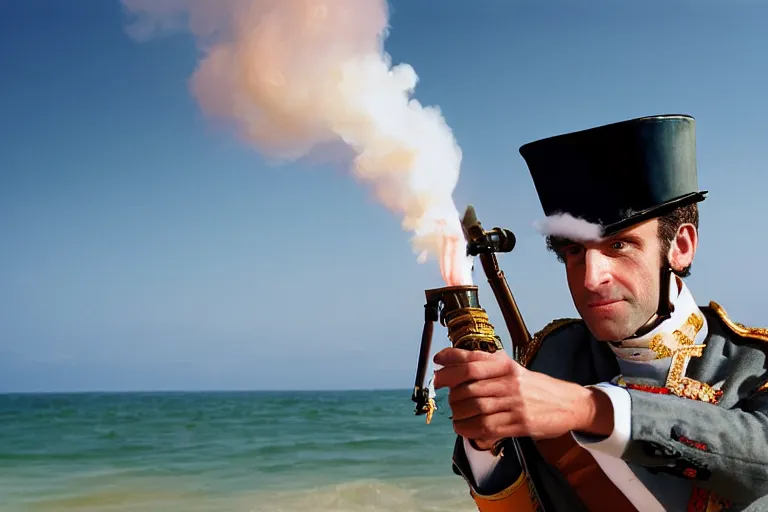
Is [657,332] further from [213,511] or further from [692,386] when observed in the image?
[213,511]

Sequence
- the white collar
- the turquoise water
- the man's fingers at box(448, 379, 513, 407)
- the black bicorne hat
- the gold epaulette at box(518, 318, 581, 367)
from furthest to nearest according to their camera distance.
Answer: the turquoise water < the gold epaulette at box(518, 318, 581, 367) < the white collar < the black bicorne hat < the man's fingers at box(448, 379, 513, 407)

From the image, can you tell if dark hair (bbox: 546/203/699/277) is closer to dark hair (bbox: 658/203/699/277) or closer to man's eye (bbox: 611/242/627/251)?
dark hair (bbox: 658/203/699/277)

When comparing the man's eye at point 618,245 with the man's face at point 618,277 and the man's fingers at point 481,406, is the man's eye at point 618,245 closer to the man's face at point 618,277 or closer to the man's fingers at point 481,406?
the man's face at point 618,277

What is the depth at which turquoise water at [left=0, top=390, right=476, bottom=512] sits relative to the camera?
42.2ft

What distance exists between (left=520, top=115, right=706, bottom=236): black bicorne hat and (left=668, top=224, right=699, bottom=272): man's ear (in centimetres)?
12

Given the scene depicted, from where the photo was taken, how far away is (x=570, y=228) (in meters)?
2.66

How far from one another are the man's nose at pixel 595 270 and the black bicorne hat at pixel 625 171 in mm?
77

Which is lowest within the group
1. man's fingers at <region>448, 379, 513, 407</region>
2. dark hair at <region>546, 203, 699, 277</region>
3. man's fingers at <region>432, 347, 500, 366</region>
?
man's fingers at <region>448, 379, 513, 407</region>

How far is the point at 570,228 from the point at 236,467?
16396 mm

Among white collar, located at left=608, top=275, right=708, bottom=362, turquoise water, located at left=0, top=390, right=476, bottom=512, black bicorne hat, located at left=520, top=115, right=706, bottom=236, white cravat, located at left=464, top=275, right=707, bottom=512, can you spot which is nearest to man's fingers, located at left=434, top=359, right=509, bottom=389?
white cravat, located at left=464, top=275, right=707, bottom=512

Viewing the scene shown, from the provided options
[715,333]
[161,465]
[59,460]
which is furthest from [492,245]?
[59,460]

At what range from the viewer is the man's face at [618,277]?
263cm

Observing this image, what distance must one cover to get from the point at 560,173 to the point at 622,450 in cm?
97

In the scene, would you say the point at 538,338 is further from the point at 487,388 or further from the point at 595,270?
the point at 487,388
